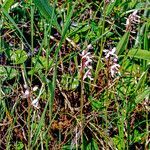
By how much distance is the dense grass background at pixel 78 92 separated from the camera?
4.78 ft

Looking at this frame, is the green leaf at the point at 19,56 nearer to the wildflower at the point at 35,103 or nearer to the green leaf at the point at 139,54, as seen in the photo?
the wildflower at the point at 35,103

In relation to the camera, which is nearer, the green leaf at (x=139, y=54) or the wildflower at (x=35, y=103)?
the wildflower at (x=35, y=103)

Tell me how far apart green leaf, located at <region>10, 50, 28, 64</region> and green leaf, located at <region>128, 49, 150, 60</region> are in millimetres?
374

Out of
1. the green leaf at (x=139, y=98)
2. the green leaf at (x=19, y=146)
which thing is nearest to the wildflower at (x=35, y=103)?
the green leaf at (x=19, y=146)

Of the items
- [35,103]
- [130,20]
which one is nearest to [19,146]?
[35,103]

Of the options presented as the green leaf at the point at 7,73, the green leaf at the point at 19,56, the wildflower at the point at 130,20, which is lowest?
the green leaf at the point at 7,73

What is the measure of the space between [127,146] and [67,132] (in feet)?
0.66

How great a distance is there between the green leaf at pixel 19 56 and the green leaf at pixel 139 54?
374mm

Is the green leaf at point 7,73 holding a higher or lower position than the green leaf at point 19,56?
lower

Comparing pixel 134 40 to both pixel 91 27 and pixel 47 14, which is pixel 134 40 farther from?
pixel 47 14

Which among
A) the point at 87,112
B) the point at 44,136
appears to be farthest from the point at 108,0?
the point at 44,136

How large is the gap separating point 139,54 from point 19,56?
1.40 feet

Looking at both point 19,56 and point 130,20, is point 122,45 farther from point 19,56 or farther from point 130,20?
point 19,56

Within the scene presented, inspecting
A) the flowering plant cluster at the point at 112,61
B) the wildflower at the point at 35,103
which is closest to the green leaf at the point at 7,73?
the wildflower at the point at 35,103
